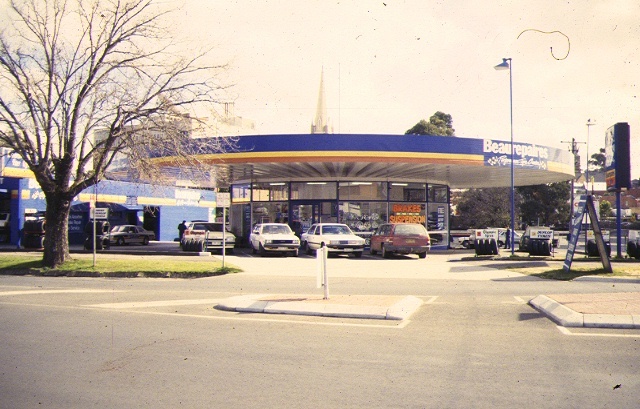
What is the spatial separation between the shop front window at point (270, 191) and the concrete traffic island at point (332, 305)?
21552mm

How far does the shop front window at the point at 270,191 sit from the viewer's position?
33.8m

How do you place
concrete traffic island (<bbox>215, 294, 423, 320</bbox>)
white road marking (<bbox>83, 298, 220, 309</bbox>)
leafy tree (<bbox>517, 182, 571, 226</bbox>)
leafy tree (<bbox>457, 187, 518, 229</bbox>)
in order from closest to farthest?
concrete traffic island (<bbox>215, 294, 423, 320</bbox>) < white road marking (<bbox>83, 298, 220, 309</bbox>) < leafy tree (<bbox>457, 187, 518, 229</bbox>) < leafy tree (<bbox>517, 182, 571, 226</bbox>)

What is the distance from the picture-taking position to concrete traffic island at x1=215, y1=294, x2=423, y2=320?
33.3ft

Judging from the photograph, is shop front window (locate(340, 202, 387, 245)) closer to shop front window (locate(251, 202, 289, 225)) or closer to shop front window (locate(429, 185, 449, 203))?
shop front window (locate(251, 202, 289, 225))

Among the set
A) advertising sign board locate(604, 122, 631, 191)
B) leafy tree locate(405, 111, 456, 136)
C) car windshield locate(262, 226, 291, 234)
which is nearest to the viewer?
advertising sign board locate(604, 122, 631, 191)

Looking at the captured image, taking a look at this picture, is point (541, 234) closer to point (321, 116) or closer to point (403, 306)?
point (403, 306)

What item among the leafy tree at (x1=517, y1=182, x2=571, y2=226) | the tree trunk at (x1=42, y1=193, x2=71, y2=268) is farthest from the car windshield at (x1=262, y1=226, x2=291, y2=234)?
the leafy tree at (x1=517, y1=182, x2=571, y2=226)

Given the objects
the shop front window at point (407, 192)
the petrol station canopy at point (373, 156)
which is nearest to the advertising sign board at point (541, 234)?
the petrol station canopy at point (373, 156)

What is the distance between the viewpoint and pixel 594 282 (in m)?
15.2

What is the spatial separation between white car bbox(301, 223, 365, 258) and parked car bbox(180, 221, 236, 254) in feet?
14.8

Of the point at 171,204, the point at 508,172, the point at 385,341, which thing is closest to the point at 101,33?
the point at 385,341

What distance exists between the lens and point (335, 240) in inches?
1025

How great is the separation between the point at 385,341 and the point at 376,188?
82.5ft

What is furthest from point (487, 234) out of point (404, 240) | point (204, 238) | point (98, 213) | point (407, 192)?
point (98, 213)
